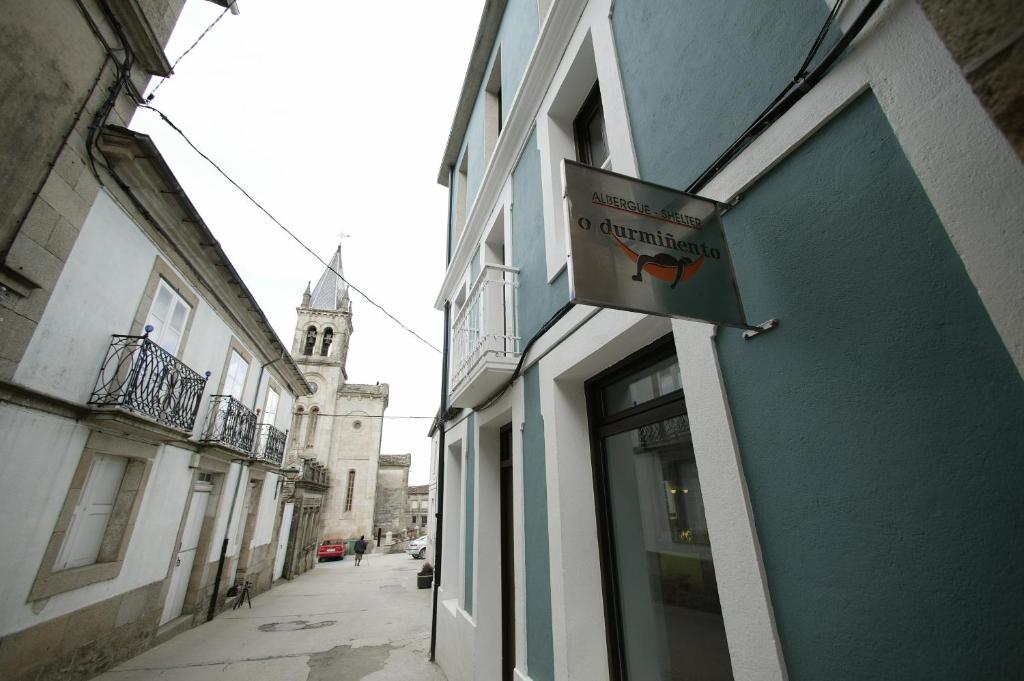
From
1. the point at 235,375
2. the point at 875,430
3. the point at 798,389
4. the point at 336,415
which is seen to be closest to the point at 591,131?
the point at 798,389

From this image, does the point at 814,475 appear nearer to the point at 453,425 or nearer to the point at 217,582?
the point at 453,425

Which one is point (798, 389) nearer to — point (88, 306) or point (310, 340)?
point (88, 306)

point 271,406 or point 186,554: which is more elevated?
point 271,406

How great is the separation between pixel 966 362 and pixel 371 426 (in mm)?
39524

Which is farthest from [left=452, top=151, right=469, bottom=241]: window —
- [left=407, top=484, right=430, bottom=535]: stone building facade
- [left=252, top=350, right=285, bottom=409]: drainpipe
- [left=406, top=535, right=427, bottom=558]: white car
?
[left=407, top=484, right=430, bottom=535]: stone building facade

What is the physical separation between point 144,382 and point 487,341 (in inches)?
245

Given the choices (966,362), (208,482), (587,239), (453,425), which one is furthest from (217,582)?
(966,362)

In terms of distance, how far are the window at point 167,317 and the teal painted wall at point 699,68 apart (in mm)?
8719

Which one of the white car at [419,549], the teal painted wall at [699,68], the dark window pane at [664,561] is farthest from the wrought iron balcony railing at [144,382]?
the white car at [419,549]

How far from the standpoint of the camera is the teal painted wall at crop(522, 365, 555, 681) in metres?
3.50

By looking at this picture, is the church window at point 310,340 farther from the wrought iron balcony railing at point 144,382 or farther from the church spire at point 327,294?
the wrought iron balcony railing at point 144,382

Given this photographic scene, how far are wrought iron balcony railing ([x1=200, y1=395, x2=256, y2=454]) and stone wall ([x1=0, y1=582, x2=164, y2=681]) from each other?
10.1 ft

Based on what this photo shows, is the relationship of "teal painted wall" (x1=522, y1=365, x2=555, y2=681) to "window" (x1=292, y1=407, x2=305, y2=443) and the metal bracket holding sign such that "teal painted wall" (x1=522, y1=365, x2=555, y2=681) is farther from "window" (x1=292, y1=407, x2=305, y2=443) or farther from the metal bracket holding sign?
"window" (x1=292, y1=407, x2=305, y2=443)

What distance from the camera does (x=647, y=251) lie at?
192 centimetres
